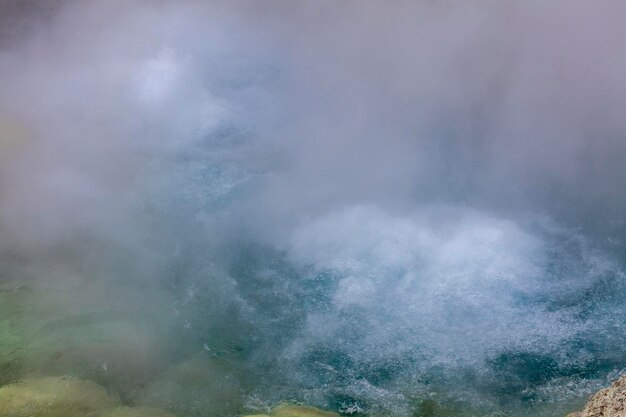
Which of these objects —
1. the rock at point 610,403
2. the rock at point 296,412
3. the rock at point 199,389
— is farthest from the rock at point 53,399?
the rock at point 610,403

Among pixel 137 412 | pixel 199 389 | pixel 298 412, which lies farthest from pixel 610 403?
pixel 137 412

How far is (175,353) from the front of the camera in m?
12.7

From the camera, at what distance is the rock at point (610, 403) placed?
637cm

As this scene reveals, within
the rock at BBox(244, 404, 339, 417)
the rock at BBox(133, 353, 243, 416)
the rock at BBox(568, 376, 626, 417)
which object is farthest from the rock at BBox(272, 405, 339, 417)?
the rock at BBox(568, 376, 626, 417)

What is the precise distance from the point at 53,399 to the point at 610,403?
9.81 metres

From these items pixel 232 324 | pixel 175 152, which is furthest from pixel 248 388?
pixel 175 152

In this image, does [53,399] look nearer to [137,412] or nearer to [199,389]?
[137,412]

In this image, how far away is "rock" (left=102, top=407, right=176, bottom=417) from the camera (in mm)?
11195

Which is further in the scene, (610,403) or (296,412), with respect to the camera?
(296,412)

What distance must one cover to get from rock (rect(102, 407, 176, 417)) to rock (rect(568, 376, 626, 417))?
24.8 feet

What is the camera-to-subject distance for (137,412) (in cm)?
1128

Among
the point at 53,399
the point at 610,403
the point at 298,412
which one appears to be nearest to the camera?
the point at 610,403

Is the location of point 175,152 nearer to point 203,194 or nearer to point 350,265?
point 203,194

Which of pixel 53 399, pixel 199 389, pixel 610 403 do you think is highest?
pixel 199 389
